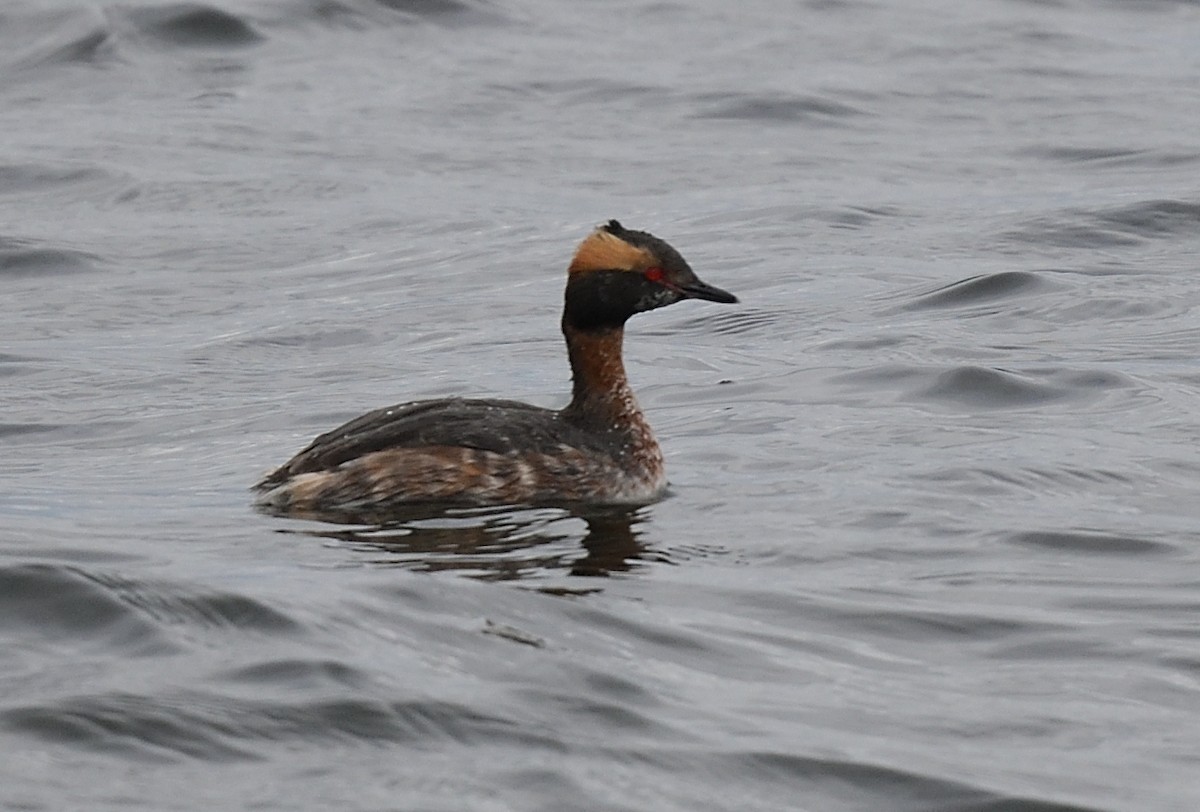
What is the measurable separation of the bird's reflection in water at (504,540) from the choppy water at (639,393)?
0.11ft

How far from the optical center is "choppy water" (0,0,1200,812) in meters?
6.55

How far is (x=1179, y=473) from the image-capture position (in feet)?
31.8

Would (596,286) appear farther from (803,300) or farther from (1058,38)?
(1058,38)

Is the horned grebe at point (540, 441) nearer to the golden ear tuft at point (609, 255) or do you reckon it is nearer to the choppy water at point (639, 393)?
the golden ear tuft at point (609, 255)

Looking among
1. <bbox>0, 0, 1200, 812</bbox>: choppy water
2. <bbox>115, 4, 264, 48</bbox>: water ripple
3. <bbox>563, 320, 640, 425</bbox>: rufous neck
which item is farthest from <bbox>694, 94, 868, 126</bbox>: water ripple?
<bbox>563, 320, 640, 425</bbox>: rufous neck

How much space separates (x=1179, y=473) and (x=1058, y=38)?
14.3m

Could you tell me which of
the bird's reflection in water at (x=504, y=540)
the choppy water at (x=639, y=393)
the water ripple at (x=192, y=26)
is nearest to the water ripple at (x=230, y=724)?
the choppy water at (x=639, y=393)

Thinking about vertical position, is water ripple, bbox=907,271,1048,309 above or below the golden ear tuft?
below

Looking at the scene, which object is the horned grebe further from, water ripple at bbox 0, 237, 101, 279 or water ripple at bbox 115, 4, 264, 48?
water ripple at bbox 115, 4, 264, 48

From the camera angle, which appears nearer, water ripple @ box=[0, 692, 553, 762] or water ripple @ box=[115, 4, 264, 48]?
water ripple @ box=[0, 692, 553, 762]

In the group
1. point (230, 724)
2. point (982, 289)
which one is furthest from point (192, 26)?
point (230, 724)

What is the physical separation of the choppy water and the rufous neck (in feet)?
1.46

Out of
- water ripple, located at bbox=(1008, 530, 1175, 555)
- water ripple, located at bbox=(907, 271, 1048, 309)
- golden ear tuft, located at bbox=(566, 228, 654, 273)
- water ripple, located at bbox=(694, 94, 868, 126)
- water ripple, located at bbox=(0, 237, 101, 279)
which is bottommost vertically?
water ripple, located at bbox=(0, 237, 101, 279)

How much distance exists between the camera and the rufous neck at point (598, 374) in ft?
31.6
